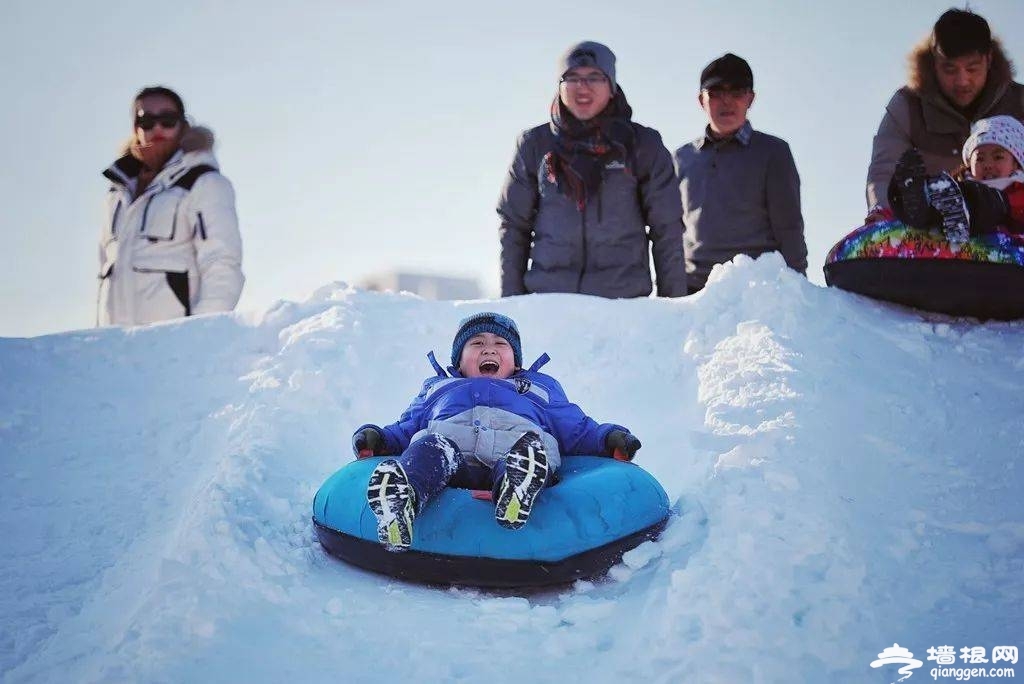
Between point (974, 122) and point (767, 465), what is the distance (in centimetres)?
315

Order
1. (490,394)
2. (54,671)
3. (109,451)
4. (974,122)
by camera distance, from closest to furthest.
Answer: (54,671), (490,394), (109,451), (974,122)

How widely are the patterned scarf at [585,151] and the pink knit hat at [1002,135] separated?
1.90 m

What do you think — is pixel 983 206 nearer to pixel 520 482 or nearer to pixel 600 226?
pixel 600 226

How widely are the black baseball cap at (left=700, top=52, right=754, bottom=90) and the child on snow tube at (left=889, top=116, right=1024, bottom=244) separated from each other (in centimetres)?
128

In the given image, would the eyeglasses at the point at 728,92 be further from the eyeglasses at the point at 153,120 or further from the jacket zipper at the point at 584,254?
the eyeglasses at the point at 153,120

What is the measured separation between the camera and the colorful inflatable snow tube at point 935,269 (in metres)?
5.13

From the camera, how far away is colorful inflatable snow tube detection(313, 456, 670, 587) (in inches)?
Result: 134

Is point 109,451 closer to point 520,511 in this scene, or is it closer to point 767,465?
point 520,511

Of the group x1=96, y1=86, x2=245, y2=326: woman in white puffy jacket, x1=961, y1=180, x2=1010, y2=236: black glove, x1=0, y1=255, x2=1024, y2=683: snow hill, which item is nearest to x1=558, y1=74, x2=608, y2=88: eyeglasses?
x1=0, y1=255, x2=1024, y2=683: snow hill

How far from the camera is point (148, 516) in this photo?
13.3 feet

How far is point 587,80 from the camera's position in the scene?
550 cm

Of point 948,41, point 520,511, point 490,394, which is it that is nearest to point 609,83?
point 948,41

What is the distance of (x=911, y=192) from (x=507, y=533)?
10.3 feet

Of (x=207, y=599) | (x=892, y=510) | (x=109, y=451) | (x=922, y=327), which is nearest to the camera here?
(x=207, y=599)
